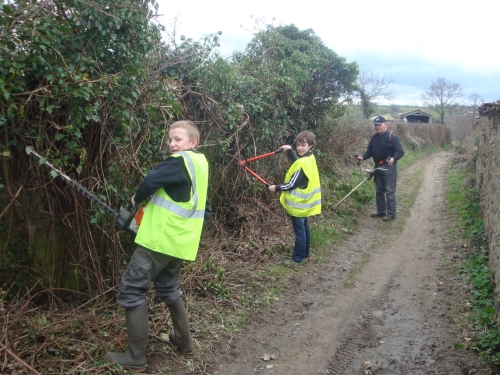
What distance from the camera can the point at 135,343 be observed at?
3539 mm

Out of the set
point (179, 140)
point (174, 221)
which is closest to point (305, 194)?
point (179, 140)

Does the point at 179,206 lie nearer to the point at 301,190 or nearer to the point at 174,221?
the point at 174,221

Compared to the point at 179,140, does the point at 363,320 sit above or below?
below

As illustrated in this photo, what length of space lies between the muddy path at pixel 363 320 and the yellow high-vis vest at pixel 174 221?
120 centimetres

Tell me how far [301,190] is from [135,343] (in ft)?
11.2

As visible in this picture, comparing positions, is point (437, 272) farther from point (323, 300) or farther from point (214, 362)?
point (214, 362)

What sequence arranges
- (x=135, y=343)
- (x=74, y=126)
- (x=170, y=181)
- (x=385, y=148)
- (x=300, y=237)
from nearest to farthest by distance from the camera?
(x=170, y=181) → (x=135, y=343) → (x=74, y=126) → (x=300, y=237) → (x=385, y=148)

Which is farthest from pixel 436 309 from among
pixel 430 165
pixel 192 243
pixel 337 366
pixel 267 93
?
pixel 430 165

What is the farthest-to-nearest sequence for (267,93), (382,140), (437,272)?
(382,140)
(267,93)
(437,272)

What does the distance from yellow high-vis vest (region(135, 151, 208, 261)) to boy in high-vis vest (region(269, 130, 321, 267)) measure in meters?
2.73

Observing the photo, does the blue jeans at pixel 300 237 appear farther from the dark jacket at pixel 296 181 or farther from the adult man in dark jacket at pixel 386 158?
the adult man in dark jacket at pixel 386 158

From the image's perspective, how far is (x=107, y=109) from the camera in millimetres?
4078

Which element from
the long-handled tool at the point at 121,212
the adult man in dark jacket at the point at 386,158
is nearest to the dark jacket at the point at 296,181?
the long-handled tool at the point at 121,212

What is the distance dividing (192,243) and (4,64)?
1.96 m
